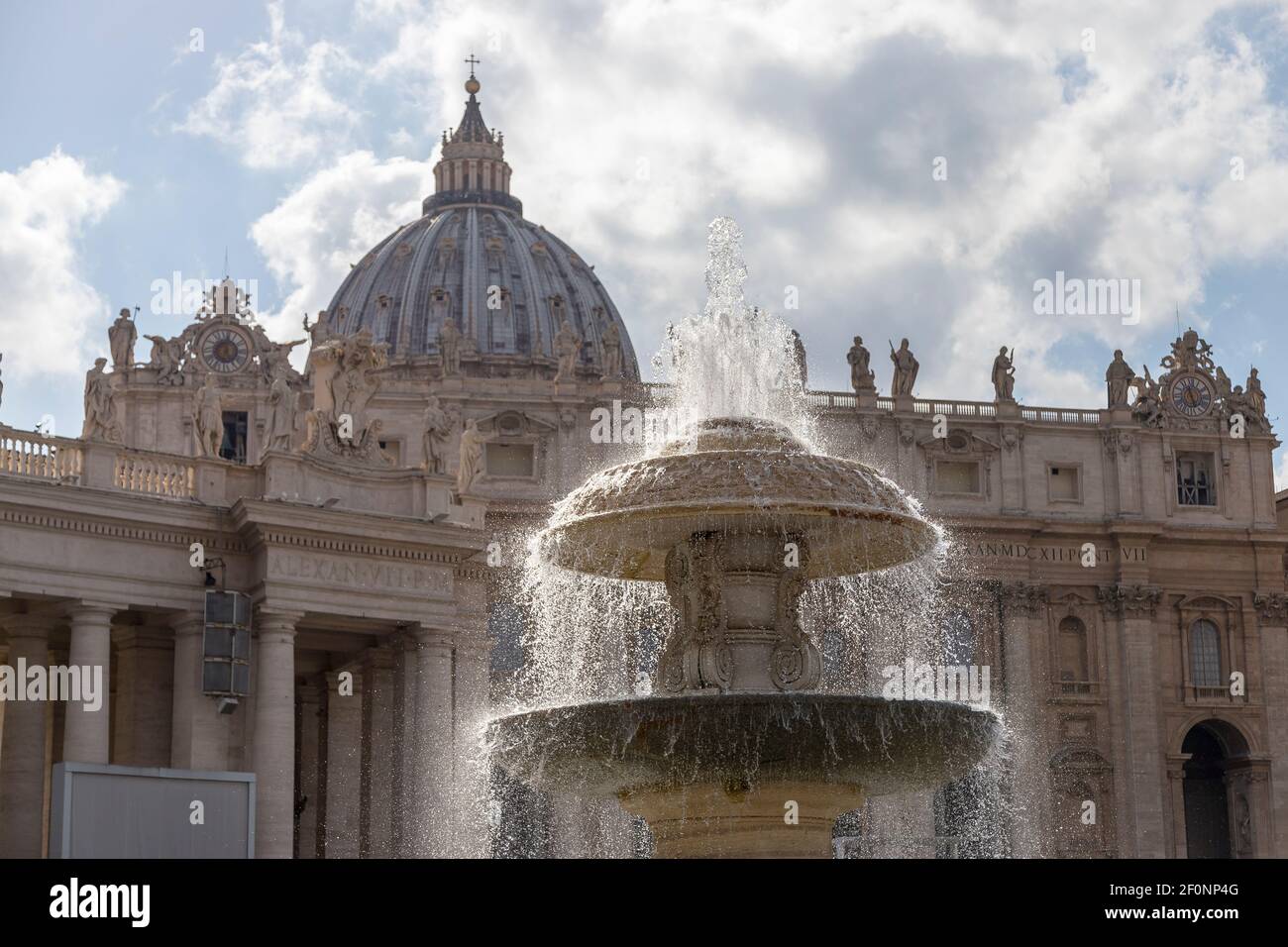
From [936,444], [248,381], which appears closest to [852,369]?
[936,444]

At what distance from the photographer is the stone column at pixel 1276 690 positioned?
7050cm

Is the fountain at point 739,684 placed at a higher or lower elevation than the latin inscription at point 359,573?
lower

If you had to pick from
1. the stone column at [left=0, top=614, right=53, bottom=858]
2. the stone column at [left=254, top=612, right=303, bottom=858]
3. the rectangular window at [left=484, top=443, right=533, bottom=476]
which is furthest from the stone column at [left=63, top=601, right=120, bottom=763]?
the rectangular window at [left=484, top=443, right=533, bottom=476]

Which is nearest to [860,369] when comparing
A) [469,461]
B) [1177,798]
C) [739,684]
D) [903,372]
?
[903,372]

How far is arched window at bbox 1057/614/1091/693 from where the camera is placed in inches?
2749

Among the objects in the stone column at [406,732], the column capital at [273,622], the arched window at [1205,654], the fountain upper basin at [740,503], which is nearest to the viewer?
the fountain upper basin at [740,503]

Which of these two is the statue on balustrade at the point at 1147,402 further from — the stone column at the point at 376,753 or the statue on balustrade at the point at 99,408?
the statue on balustrade at the point at 99,408

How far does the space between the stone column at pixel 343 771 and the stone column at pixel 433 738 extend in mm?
1146

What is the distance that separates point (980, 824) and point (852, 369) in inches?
613

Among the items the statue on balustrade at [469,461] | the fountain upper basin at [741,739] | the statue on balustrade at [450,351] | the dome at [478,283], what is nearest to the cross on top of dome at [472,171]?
the dome at [478,283]

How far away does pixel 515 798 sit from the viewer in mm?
60656

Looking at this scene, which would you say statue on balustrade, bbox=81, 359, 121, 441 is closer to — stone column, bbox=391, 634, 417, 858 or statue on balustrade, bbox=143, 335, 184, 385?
stone column, bbox=391, 634, 417, 858
